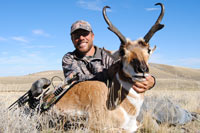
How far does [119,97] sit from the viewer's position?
4.20m

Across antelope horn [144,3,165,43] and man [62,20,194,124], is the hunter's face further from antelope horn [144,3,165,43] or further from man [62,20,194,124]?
antelope horn [144,3,165,43]

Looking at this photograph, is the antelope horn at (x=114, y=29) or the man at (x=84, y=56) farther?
the man at (x=84, y=56)

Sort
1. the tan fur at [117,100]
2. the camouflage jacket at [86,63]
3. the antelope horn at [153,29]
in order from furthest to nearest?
the camouflage jacket at [86,63] → the antelope horn at [153,29] → the tan fur at [117,100]

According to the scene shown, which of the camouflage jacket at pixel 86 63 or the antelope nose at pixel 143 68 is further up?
the camouflage jacket at pixel 86 63

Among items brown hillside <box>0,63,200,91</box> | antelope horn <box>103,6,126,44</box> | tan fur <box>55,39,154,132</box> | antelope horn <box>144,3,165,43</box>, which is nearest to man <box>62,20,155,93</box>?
tan fur <box>55,39,154,132</box>

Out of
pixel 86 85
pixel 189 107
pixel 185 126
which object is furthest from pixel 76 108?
pixel 189 107

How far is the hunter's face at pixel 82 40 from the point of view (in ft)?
20.4

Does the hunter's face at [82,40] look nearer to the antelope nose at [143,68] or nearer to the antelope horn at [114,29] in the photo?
the antelope horn at [114,29]

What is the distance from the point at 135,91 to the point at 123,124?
0.71 meters

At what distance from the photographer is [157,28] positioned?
4.33 metres

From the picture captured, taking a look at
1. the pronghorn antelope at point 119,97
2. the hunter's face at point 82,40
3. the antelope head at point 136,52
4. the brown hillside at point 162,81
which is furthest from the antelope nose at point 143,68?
the brown hillside at point 162,81

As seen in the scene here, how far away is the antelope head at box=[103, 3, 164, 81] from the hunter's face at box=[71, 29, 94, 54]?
1.78 metres

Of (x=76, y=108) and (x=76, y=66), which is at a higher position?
(x=76, y=66)

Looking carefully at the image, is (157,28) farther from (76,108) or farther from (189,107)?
(189,107)
